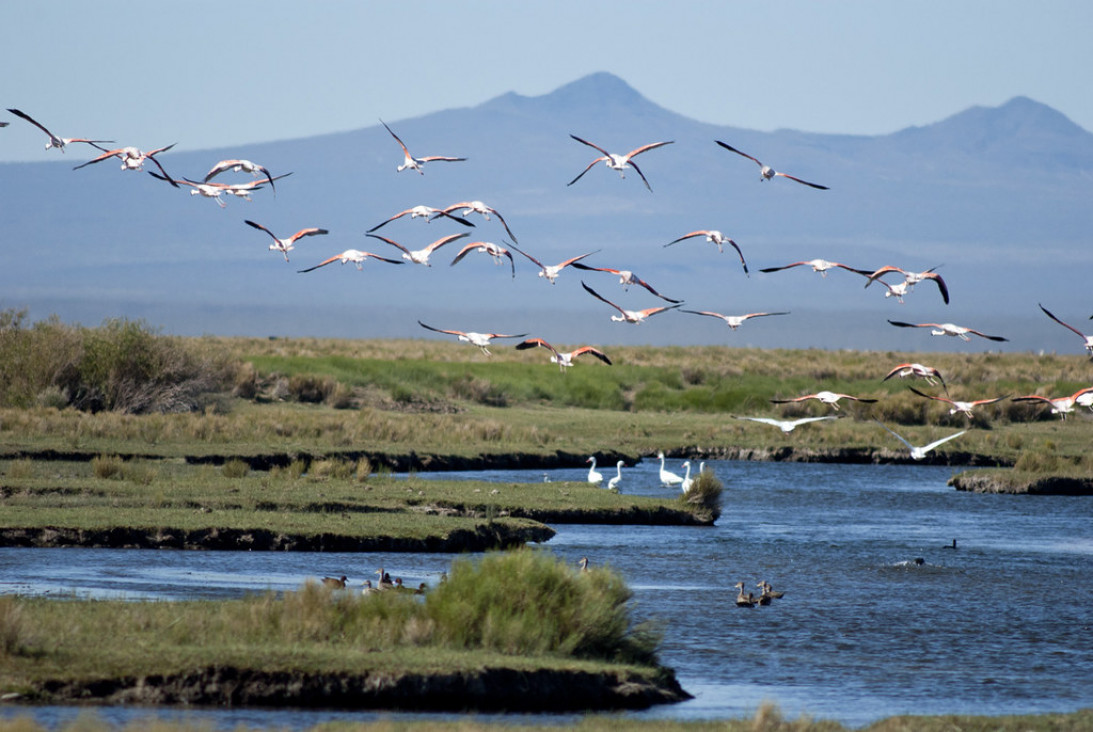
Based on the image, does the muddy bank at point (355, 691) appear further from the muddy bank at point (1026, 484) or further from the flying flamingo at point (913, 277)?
the muddy bank at point (1026, 484)

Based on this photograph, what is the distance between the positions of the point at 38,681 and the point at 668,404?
5130cm

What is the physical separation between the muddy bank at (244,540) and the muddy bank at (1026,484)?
62.5 ft

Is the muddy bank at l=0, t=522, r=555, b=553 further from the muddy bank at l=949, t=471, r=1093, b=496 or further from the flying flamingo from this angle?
the muddy bank at l=949, t=471, r=1093, b=496

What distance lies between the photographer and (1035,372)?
84.2 m

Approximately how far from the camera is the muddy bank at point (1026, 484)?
40.3 meters

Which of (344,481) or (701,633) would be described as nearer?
(701,633)

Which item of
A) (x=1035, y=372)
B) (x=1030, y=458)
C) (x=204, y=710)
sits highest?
(x=1035, y=372)

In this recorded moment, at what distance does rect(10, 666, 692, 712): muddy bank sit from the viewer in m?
13.7

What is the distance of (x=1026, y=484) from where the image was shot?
40375mm

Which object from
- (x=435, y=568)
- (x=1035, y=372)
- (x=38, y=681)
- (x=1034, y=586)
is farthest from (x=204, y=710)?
(x=1035, y=372)

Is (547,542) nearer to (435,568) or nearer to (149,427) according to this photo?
(435,568)

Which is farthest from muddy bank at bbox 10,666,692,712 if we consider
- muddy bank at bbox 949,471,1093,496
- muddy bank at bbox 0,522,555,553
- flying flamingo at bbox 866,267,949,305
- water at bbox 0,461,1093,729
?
muddy bank at bbox 949,471,1093,496

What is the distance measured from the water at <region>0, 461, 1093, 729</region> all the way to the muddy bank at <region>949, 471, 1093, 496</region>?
527cm

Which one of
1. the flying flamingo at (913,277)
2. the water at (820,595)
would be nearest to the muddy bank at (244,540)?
the water at (820,595)
